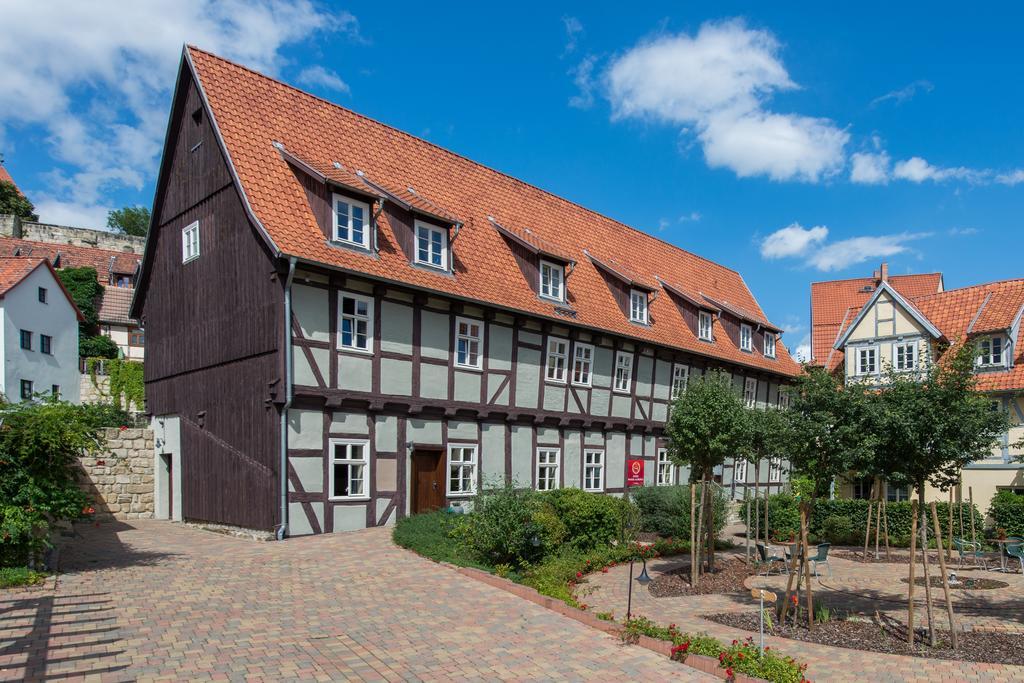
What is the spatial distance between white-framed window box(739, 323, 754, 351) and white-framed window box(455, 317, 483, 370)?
16.2 metres

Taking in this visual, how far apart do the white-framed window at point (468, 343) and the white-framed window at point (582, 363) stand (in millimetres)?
4105

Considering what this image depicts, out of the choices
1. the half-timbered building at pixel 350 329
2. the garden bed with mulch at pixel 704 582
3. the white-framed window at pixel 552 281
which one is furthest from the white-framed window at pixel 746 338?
the garden bed with mulch at pixel 704 582

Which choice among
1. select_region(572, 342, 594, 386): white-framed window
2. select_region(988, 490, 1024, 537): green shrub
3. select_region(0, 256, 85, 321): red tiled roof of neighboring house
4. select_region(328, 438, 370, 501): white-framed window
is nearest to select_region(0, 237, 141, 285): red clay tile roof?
select_region(0, 256, 85, 321): red tiled roof of neighboring house

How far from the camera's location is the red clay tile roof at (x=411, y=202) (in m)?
18.4

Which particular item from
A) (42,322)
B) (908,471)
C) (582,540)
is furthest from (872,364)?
(42,322)

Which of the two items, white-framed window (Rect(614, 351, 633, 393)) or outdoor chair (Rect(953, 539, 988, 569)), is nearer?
outdoor chair (Rect(953, 539, 988, 569))

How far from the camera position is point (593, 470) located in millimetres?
25359

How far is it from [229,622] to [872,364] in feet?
91.8

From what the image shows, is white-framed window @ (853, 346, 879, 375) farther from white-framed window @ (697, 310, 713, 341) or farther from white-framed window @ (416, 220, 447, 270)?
white-framed window @ (416, 220, 447, 270)

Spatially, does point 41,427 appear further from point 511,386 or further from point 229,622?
point 511,386

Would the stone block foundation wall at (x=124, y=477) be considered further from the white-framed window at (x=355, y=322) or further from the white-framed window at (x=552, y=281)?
the white-framed window at (x=552, y=281)

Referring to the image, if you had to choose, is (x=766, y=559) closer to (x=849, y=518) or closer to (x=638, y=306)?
(x=849, y=518)

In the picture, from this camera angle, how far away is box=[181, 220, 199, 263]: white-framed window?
809 inches

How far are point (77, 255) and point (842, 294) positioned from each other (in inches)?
1943
